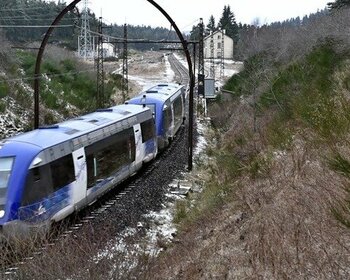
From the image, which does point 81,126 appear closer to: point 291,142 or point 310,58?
point 291,142

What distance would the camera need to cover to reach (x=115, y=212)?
14.3 metres

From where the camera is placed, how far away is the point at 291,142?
16156 millimetres

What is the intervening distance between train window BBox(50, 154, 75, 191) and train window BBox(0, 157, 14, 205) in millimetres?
999

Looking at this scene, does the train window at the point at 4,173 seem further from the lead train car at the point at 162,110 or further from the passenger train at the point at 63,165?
the lead train car at the point at 162,110

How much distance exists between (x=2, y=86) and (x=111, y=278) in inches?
903

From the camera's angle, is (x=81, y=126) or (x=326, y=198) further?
(x=81, y=126)

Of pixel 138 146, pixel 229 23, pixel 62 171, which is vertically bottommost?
pixel 138 146

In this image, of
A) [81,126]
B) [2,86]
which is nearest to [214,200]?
[81,126]

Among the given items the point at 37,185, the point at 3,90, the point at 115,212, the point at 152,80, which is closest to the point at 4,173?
the point at 37,185

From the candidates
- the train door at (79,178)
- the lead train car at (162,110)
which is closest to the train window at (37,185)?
the train door at (79,178)

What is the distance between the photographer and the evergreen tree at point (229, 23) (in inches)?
4181

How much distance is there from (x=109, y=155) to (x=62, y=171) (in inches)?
130

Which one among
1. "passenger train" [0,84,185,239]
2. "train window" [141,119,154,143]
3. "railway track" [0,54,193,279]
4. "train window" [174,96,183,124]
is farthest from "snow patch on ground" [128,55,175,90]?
"passenger train" [0,84,185,239]

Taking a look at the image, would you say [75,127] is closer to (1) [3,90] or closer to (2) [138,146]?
(2) [138,146]
